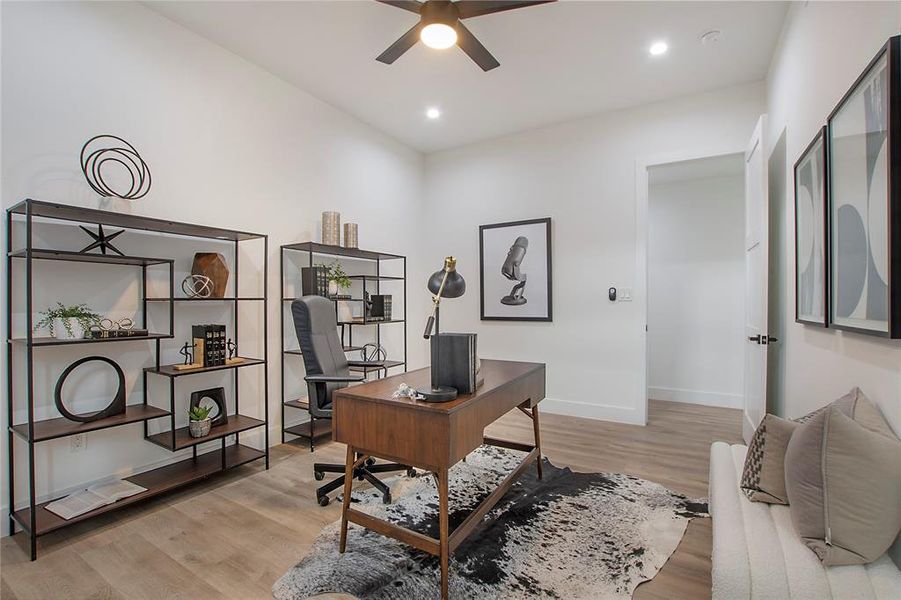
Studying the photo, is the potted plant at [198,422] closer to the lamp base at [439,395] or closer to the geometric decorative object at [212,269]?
the geometric decorative object at [212,269]

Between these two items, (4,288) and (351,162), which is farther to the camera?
(351,162)

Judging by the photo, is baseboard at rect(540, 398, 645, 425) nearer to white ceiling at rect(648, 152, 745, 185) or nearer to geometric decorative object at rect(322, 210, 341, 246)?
white ceiling at rect(648, 152, 745, 185)

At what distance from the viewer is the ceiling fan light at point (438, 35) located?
227cm

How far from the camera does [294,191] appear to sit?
3.60 m

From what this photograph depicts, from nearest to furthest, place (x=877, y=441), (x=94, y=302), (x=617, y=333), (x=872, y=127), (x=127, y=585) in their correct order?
(x=877, y=441) < (x=872, y=127) < (x=127, y=585) < (x=94, y=302) < (x=617, y=333)

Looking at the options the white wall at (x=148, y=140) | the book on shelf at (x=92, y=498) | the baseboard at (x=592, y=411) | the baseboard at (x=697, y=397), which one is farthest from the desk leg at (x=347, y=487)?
the baseboard at (x=697, y=397)

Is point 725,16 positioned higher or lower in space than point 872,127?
→ higher

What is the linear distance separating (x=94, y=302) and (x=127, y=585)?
5.03 ft

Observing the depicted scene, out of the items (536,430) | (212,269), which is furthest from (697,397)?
(212,269)

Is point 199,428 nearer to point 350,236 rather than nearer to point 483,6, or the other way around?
point 350,236

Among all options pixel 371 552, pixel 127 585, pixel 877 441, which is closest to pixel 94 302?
pixel 127 585

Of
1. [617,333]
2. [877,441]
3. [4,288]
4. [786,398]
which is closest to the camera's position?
[877,441]

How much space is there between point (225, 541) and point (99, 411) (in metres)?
1.12

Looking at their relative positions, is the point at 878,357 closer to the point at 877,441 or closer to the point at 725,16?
the point at 877,441
